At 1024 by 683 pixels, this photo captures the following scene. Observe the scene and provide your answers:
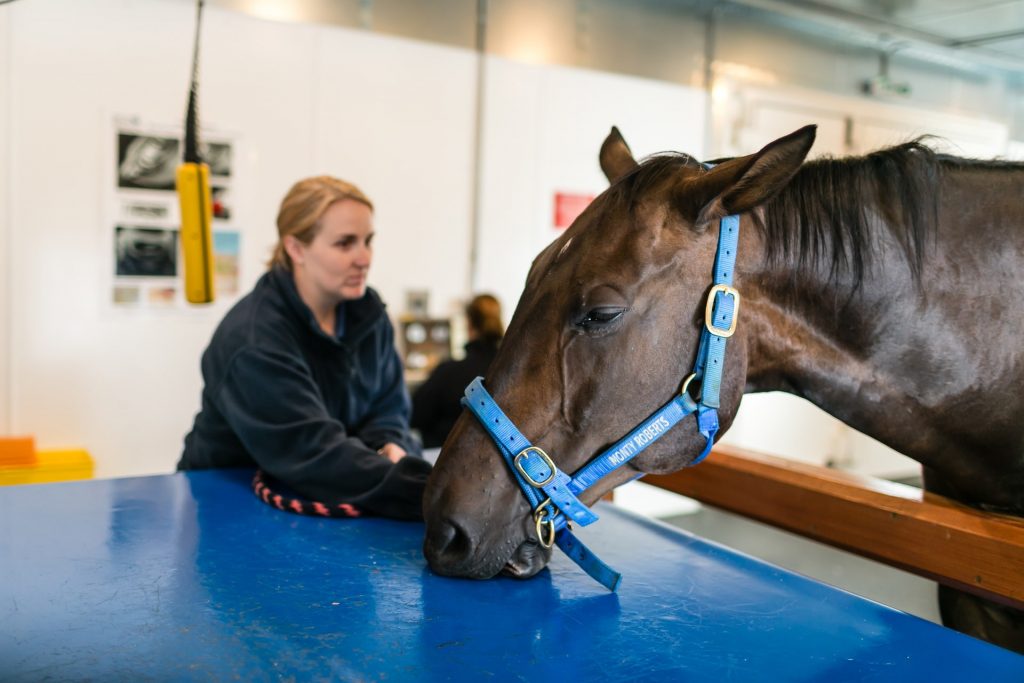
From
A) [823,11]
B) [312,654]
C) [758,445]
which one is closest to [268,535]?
[312,654]

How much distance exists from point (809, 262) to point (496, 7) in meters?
3.94

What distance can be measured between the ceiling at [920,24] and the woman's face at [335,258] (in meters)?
4.09

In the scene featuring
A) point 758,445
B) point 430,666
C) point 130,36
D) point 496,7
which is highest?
point 496,7

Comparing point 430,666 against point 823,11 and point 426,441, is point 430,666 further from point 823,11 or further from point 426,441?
point 823,11

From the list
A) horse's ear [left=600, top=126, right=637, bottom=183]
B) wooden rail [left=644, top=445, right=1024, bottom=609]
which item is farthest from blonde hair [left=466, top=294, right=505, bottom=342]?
horse's ear [left=600, top=126, right=637, bottom=183]

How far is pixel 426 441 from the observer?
3680 millimetres

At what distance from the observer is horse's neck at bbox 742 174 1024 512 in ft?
3.87

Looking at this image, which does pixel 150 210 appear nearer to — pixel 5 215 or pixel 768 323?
pixel 5 215

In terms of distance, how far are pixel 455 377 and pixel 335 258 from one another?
4.95 feet

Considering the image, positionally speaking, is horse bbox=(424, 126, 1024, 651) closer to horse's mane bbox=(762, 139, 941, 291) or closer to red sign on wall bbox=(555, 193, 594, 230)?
horse's mane bbox=(762, 139, 941, 291)

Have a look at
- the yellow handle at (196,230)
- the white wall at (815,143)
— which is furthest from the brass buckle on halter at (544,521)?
the white wall at (815,143)

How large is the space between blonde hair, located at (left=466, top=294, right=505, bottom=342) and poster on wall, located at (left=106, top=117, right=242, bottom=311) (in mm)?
1259

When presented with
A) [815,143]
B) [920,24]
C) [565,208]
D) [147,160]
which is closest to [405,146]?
[565,208]

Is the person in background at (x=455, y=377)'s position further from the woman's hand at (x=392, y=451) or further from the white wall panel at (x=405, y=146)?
the woman's hand at (x=392, y=451)
